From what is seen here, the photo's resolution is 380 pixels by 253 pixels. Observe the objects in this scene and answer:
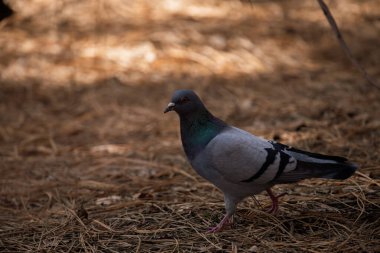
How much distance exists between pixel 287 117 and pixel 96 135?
1940 millimetres

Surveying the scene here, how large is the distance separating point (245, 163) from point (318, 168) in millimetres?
405

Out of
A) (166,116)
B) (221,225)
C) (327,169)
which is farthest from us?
(166,116)

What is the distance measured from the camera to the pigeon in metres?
3.10

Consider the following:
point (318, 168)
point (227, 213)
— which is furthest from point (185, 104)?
point (318, 168)

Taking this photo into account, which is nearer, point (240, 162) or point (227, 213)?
point (240, 162)

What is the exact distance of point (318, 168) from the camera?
3.10 m

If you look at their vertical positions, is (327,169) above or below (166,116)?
above

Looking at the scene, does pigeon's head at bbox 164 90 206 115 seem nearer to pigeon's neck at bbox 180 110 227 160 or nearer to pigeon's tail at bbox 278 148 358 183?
pigeon's neck at bbox 180 110 227 160

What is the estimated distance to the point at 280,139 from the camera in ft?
16.2

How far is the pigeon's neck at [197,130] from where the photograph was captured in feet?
10.6

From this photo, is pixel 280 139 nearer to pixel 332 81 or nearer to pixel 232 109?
pixel 232 109

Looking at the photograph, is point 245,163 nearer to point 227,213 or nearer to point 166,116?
point 227,213

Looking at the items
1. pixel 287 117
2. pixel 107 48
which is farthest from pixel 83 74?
pixel 287 117

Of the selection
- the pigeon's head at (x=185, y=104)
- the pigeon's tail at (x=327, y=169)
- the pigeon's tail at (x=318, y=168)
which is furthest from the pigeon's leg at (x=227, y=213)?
the pigeon's head at (x=185, y=104)
